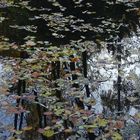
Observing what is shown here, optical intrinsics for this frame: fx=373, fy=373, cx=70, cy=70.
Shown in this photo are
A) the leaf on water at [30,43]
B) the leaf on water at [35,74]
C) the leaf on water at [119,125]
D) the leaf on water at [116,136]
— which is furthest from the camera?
the leaf on water at [30,43]

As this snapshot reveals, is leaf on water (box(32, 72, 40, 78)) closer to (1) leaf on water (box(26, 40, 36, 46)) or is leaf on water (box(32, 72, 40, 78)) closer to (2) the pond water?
(2) the pond water

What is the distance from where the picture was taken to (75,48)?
9.68 meters

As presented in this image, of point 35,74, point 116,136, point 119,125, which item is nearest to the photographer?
point 116,136

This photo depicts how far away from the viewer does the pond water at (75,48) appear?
6543 millimetres

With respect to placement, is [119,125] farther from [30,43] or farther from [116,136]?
[30,43]

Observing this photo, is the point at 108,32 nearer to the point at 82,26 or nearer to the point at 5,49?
the point at 82,26

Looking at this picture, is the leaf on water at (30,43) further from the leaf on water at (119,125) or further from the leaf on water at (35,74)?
the leaf on water at (119,125)

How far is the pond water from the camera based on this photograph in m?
6.54

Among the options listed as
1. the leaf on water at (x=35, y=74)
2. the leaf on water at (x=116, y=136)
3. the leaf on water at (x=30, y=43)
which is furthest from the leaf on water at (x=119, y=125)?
the leaf on water at (x=30, y=43)

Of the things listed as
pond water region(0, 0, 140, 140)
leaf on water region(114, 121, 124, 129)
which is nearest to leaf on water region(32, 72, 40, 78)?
pond water region(0, 0, 140, 140)

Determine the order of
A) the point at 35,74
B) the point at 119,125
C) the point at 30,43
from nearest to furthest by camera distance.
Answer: the point at 119,125, the point at 35,74, the point at 30,43

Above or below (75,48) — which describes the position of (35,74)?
below

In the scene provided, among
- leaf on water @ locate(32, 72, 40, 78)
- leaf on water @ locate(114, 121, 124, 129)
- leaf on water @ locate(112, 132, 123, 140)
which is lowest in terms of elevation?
leaf on water @ locate(112, 132, 123, 140)

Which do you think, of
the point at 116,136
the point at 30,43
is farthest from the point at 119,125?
the point at 30,43
